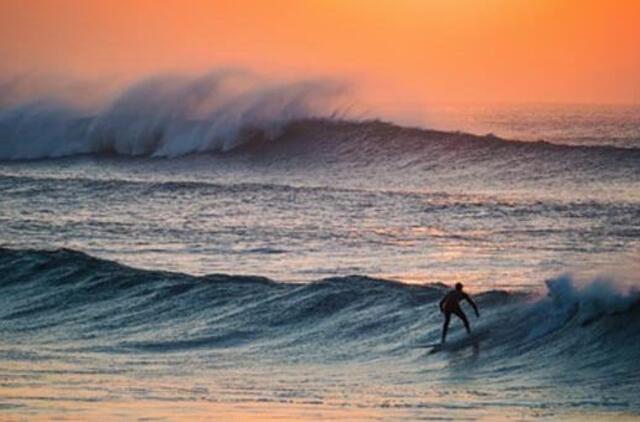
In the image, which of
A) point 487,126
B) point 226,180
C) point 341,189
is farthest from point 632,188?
point 487,126

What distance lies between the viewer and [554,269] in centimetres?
2612

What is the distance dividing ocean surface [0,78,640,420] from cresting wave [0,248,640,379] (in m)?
0.05

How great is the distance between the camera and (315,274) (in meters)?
26.8

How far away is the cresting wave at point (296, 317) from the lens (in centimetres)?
1973

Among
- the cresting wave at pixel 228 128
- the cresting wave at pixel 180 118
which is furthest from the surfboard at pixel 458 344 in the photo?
the cresting wave at pixel 180 118

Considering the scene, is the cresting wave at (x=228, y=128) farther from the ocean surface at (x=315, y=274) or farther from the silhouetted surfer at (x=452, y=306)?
the silhouetted surfer at (x=452, y=306)

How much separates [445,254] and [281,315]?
20.0ft

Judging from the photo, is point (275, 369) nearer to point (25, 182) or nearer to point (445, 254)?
point (445, 254)

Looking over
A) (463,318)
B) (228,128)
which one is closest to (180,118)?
(228,128)

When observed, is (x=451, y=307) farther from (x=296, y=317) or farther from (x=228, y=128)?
(x=228, y=128)

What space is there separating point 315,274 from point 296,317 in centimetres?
332

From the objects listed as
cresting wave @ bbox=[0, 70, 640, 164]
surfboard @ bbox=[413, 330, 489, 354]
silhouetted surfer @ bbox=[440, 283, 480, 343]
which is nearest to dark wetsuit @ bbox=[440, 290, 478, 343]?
silhouetted surfer @ bbox=[440, 283, 480, 343]

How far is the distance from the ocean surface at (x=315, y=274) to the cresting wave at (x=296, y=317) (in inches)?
1.9

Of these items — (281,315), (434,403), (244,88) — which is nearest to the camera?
(434,403)
